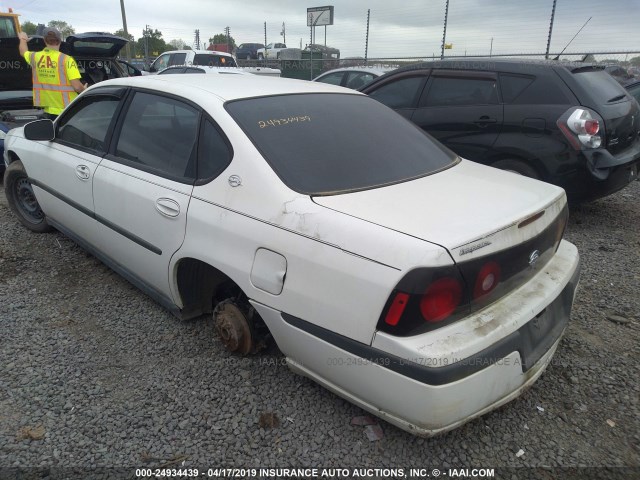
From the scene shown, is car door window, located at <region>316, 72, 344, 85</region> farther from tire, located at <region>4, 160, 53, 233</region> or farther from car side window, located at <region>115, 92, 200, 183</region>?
car side window, located at <region>115, 92, 200, 183</region>

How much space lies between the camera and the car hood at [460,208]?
70.9 inches

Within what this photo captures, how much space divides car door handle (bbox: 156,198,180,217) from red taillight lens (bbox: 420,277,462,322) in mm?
1413

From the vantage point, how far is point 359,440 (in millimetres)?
2117

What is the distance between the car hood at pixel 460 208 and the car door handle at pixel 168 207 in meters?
0.86

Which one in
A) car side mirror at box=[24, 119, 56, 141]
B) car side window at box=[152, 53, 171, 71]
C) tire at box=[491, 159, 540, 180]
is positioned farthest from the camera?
car side window at box=[152, 53, 171, 71]

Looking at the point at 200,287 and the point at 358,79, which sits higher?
the point at 358,79

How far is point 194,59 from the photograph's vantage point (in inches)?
495

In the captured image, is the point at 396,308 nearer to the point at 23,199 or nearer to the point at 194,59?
the point at 23,199

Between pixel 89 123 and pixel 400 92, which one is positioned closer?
pixel 89 123

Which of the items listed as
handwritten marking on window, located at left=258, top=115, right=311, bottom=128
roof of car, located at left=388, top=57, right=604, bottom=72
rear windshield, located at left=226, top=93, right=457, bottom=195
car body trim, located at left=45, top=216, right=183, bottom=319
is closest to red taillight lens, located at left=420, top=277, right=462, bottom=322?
rear windshield, located at left=226, top=93, right=457, bottom=195

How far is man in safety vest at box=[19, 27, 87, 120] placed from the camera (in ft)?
17.8

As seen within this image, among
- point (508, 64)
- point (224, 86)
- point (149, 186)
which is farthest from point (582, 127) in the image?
point (149, 186)

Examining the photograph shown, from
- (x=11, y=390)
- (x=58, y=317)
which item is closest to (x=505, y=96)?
(x=58, y=317)

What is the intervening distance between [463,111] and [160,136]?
336cm
